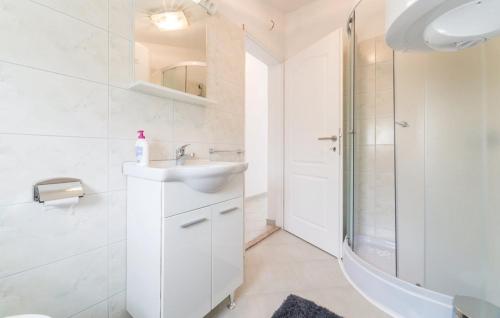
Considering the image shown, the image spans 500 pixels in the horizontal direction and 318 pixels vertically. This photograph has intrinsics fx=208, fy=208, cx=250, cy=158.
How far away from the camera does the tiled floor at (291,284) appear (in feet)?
4.01

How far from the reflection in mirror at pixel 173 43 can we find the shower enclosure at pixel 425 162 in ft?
4.29

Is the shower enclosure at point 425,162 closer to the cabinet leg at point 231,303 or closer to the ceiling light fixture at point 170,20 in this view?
the cabinet leg at point 231,303

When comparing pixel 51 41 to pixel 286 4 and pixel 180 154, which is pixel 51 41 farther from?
pixel 286 4

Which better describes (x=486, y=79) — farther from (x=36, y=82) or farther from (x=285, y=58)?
(x=36, y=82)

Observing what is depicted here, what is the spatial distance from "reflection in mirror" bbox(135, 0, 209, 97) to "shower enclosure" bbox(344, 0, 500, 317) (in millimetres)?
1308

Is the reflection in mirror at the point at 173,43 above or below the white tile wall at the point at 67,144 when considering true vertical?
above

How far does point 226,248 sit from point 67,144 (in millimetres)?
882

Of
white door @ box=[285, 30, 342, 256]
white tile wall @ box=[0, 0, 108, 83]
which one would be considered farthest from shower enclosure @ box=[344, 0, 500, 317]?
white tile wall @ box=[0, 0, 108, 83]

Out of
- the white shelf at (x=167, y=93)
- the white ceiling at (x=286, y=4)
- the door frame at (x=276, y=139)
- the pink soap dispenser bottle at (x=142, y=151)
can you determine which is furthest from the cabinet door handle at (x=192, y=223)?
the white ceiling at (x=286, y=4)

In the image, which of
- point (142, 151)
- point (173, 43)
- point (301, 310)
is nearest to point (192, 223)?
point (142, 151)

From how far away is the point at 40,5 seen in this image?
792mm

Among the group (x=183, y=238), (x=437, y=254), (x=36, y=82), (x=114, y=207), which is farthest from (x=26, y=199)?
(x=437, y=254)

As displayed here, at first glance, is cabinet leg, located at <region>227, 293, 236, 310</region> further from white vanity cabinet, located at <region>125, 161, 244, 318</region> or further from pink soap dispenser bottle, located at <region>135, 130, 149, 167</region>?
pink soap dispenser bottle, located at <region>135, 130, 149, 167</region>

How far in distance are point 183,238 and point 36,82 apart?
83 cm
